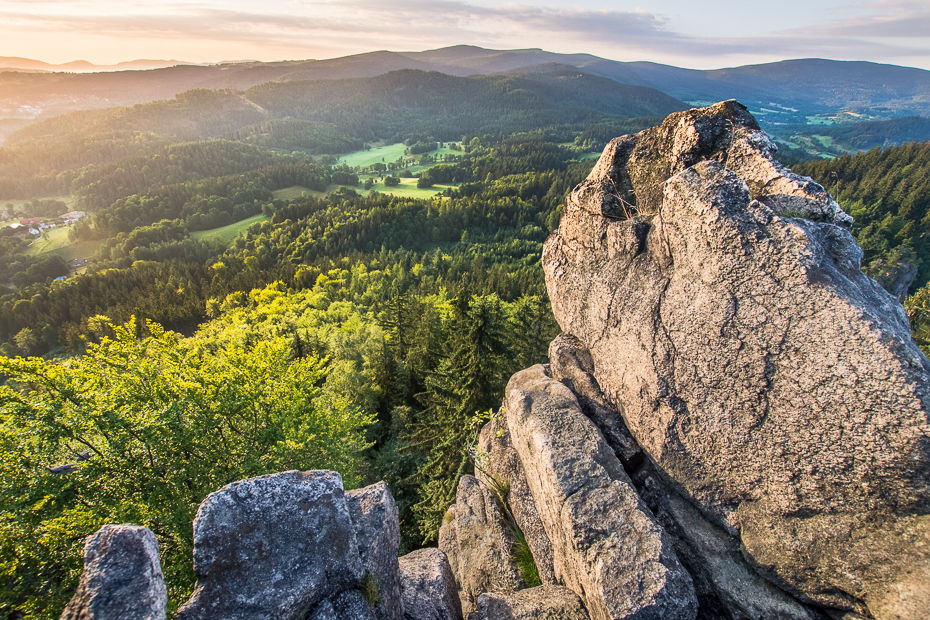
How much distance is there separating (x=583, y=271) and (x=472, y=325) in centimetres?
1232

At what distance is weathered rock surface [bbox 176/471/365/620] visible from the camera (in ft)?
30.1

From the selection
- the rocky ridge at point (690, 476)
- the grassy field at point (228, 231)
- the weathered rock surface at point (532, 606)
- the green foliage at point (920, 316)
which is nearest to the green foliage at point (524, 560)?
the rocky ridge at point (690, 476)

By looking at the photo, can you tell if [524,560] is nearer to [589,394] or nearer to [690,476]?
[589,394]

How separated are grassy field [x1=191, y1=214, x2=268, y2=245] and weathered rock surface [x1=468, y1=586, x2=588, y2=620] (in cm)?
17733

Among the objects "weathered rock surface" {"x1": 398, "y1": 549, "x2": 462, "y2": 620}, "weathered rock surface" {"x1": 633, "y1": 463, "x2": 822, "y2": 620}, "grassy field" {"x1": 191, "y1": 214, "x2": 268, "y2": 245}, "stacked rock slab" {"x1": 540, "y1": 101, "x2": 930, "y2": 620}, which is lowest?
"grassy field" {"x1": 191, "y1": 214, "x2": 268, "y2": 245}

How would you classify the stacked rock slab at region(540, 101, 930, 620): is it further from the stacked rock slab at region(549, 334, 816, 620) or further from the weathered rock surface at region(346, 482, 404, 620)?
the weathered rock surface at region(346, 482, 404, 620)

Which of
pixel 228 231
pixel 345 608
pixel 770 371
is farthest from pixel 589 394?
pixel 228 231

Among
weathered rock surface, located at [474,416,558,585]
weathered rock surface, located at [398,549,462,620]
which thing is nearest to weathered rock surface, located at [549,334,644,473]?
weathered rock surface, located at [474,416,558,585]

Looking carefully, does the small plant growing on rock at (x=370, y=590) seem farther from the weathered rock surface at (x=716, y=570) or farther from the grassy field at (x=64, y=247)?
the grassy field at (x=64, y=247)

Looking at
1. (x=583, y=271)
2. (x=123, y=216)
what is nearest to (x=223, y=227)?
(x=123, y=216)

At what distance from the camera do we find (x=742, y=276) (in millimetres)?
11141

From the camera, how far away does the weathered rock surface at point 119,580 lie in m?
7.67

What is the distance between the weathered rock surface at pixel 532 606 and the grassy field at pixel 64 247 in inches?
8289

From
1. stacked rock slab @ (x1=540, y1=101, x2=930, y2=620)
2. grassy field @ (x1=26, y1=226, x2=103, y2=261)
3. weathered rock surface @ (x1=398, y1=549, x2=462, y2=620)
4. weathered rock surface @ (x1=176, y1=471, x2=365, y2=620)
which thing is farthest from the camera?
grassy field @ (x1=26, y1=226, x2=103, y2=261)
